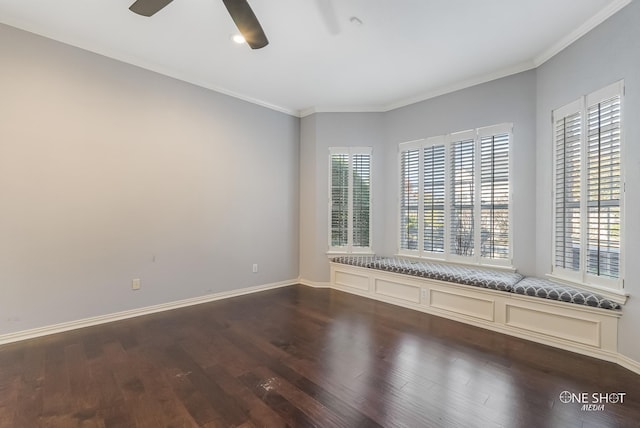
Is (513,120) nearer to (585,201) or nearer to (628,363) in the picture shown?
(585,201)

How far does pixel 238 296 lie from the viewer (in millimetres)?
4207

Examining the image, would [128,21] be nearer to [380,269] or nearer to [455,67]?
[455,67]

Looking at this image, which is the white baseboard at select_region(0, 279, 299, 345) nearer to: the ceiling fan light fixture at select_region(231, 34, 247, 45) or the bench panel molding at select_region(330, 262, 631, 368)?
the bench panel molding at select_region(330, 262, 631, 368)

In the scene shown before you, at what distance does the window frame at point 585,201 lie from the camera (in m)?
2.41

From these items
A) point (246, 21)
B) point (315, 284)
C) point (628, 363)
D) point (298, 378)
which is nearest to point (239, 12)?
point (246, 21)

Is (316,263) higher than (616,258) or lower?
lower

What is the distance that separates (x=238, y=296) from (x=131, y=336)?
1.53m

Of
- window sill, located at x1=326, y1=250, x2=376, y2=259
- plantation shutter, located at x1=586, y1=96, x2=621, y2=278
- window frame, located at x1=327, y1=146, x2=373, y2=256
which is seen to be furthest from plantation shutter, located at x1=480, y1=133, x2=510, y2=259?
window sill, located at x1=326, y1=250, x2=376, y2=259

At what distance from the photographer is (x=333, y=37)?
290 cm

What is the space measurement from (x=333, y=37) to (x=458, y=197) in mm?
2598

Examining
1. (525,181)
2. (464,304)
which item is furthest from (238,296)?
(525,181)

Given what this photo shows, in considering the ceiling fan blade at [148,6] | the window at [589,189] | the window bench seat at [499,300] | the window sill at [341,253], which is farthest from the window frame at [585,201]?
the ceiling fan blade at [148,6]

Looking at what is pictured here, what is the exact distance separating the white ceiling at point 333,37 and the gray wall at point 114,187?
0.30m

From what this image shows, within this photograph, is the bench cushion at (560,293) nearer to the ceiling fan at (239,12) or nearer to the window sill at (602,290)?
the window sill at (602,290)
